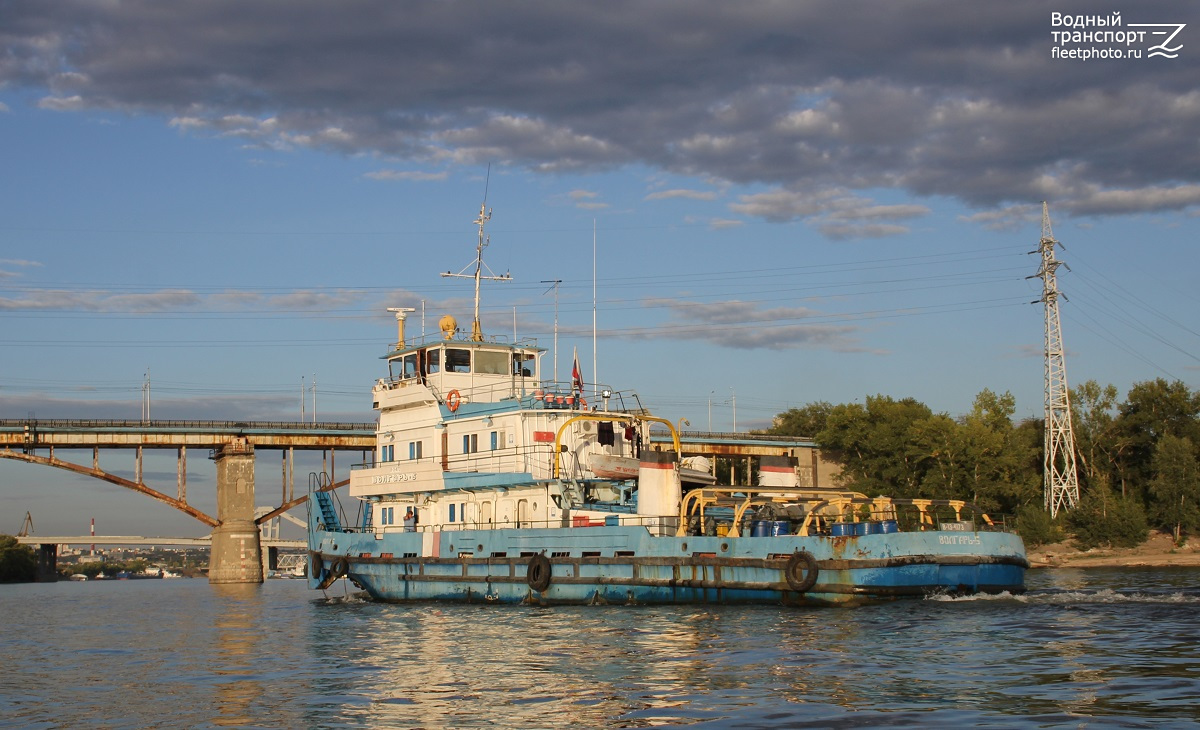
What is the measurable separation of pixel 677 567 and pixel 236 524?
43.9 meters

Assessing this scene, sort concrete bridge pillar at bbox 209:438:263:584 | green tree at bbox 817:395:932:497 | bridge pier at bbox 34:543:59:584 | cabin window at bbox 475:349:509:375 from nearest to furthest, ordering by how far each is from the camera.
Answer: cabin window at bbox 475:349:509:375 → concrete bridge pillar at bbox 209:438:263:584 → green tree at bbox 817:395:932:497 → bridge pier at bbox 34:543:59:584

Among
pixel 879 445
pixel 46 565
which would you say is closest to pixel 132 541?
pixel 46 565

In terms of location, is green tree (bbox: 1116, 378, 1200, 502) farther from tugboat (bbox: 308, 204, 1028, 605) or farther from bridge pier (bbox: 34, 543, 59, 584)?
bridge pier (bbox: 34, 543, 59, 584)

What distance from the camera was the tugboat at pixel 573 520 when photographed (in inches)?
1108

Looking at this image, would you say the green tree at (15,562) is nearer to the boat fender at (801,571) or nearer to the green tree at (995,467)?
the green tree at (995,467)

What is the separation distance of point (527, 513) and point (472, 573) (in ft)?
7.69

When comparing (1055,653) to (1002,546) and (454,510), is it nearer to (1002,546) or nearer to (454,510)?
(1002,546)

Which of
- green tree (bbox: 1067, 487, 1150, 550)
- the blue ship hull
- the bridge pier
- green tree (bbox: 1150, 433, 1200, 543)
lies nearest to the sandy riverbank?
green tree (bbox: 1067, 487, 1150, 550)

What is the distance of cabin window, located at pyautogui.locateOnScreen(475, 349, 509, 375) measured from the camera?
39.4 meters

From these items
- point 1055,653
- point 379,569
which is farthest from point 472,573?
point 1055,653

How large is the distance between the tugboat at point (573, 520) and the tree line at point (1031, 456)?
3322 cm

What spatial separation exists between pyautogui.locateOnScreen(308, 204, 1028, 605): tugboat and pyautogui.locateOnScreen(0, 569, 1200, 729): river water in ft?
3.42

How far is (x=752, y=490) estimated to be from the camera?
31.3 meters

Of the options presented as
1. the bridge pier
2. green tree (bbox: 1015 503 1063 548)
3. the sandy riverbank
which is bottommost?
the bridge pier
